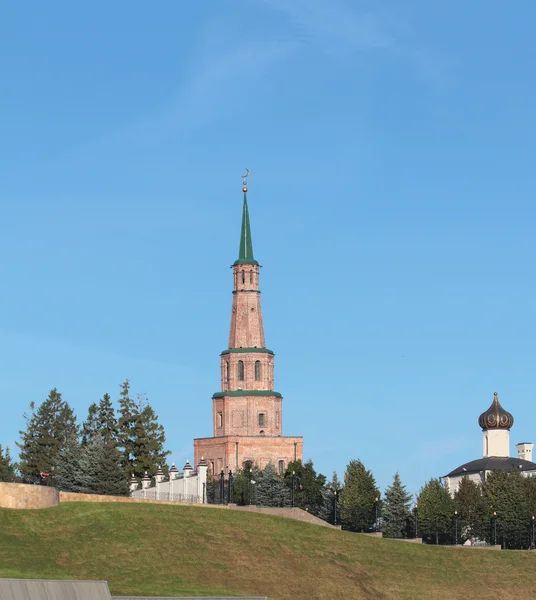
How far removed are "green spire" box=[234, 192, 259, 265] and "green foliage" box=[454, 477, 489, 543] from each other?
118 ft

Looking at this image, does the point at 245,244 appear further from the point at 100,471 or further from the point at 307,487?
Answer: the point at 100,471

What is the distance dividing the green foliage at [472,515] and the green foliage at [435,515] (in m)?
0.80

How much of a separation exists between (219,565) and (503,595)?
651 inches

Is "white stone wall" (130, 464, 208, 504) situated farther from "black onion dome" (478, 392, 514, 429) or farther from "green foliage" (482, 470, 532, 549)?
"black onion dome" (478, 392, 514, 429)

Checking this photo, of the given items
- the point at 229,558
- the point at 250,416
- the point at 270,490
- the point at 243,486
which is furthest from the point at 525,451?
the point at 229,558

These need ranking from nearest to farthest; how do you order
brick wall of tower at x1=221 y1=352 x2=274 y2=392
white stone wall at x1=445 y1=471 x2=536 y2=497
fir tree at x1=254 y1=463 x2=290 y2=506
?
1. fir tree at x1=254 y1=463 x2=290 y2=506
2. brick wall of tower at x1=221 y1=352 x2=274 y2=392
3. white stone wall at x1=445 y1=471 x2=536 y2=497

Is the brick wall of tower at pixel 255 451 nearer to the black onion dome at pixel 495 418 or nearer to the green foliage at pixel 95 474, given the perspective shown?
the black onion dome at pixel 495 418

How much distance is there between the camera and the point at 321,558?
73.5 meters

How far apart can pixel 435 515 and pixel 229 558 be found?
3712 centimetres

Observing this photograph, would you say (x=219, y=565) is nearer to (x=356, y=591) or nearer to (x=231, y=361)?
→ (x=356, y=591)

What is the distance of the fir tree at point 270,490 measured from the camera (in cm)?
10862

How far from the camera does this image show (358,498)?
104 meters

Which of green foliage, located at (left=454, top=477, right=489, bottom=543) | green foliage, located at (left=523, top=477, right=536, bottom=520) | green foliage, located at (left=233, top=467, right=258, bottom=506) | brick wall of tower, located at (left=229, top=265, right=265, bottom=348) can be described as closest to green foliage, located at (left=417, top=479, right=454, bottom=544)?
green foliage, located at (left=454, top=477, right=489, bottom=543)

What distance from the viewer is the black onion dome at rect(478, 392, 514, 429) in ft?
477
